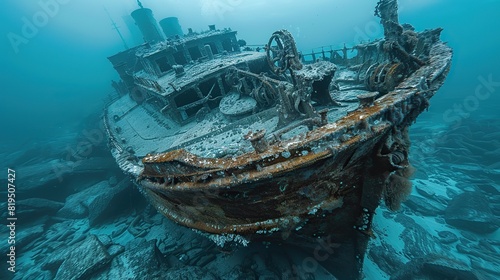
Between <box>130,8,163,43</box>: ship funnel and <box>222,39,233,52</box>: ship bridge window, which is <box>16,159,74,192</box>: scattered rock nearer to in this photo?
<box>222,39,233,52</box>: ship bridge window

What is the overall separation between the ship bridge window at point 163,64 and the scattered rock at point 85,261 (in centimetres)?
1134

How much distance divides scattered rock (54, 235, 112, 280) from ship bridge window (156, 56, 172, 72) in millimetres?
11341

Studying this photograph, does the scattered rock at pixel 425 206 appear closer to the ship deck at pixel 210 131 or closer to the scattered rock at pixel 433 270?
the scattered rock at pixel 433 270

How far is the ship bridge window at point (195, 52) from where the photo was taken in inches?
620

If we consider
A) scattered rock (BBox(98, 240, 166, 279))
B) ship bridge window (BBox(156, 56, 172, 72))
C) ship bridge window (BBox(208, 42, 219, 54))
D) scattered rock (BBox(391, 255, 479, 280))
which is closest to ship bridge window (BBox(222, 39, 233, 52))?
ship bridge window (BBox(208, 42, 219, 54))

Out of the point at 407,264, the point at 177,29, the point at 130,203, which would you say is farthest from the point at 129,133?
the point at 177,29

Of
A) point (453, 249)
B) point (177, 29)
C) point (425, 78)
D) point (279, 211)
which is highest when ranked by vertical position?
point (177, 29)

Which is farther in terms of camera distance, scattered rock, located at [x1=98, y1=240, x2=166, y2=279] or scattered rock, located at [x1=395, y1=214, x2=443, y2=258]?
scattered rock, located at [x1=395, y1=214, x2=443, y2=258]

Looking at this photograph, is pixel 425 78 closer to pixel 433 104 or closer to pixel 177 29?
pixel 177 29

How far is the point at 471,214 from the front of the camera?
10531mm

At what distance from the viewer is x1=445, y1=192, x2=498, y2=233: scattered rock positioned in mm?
10109

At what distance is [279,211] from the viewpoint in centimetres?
412

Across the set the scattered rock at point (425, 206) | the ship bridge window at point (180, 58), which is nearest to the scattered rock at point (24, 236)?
the ship bridge window at point (180, 58)

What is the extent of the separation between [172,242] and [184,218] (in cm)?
367
